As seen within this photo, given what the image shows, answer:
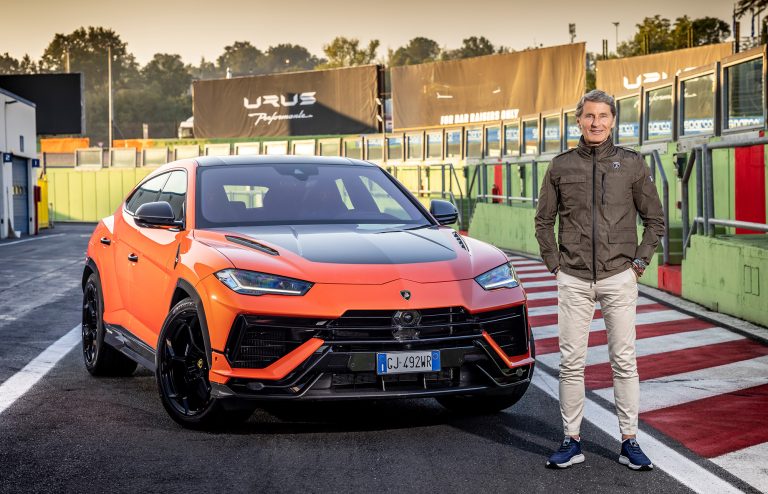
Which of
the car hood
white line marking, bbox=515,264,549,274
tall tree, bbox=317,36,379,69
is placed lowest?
white line marking, bbox=515,264,549,274

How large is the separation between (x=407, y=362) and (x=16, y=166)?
1556 inches

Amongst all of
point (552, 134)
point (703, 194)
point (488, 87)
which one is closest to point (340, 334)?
point (703, 194)

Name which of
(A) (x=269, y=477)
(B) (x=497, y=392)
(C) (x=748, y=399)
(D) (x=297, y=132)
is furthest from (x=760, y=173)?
(D) (x=297, y=132)

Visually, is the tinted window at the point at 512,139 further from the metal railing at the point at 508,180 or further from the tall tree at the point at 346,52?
the tall tree at the point at 346,52

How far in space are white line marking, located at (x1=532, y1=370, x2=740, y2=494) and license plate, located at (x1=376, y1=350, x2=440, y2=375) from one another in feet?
3.47

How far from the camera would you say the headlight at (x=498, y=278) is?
643 centimetres

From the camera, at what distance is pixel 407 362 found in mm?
6051

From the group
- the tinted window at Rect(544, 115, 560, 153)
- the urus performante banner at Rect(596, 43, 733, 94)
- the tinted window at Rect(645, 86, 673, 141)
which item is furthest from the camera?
the urus performante banner at Rect(596, 43, 733, 94)

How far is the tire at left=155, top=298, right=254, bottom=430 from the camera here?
6.37 m

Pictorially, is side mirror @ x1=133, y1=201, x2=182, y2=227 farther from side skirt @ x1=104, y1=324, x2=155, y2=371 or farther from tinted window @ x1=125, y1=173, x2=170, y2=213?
tinted window @ x1=125, y1=173, x2=170, y2=213

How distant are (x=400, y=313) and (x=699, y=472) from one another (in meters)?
1.67

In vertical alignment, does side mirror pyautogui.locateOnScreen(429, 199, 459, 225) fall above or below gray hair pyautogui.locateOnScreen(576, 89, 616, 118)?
below

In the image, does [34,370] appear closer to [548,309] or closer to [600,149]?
[600,149]

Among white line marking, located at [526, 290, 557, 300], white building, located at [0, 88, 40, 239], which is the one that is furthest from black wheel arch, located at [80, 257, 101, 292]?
A: white building, located at [0, 88, 40, 239]
